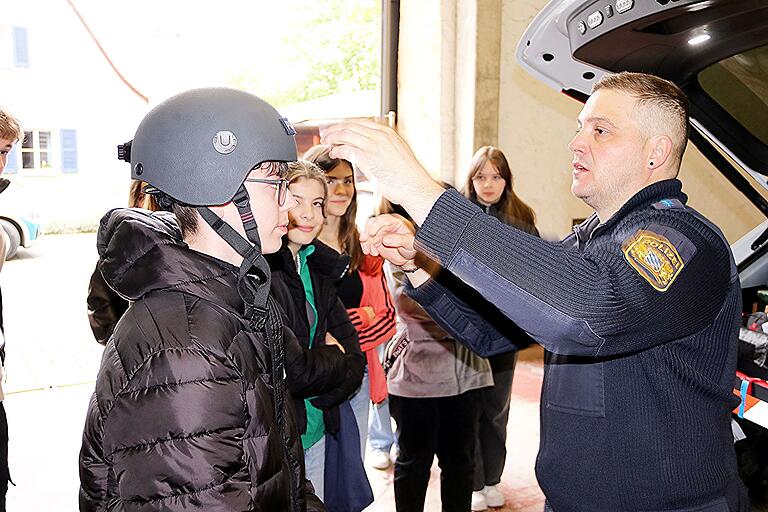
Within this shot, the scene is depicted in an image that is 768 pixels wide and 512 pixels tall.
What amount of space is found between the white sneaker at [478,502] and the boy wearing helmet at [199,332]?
7.51 feet

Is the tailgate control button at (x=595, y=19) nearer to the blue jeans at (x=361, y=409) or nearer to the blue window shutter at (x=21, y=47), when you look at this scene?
the blue jeans at (x=361, y=409)

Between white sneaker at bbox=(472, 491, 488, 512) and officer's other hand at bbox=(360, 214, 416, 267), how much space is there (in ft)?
7.87

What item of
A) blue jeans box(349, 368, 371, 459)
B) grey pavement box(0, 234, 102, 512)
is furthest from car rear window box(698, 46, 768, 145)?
grey pavement box(0, 234, 102, 512)

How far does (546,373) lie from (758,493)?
2605 mm

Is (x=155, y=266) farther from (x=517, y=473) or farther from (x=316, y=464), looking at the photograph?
(x=517, y=473)

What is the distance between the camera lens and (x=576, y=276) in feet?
4.31

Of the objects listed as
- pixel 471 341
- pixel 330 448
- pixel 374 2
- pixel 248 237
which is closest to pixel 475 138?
pixel 374 2

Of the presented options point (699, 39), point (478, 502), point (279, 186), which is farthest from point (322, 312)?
point (478, 502)

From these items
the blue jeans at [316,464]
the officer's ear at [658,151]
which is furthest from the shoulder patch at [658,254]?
the blue jeans at [316,464]

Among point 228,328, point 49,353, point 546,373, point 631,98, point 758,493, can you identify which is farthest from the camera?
point 49,353

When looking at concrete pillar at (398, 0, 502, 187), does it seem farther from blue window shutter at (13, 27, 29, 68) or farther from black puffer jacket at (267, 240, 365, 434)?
black puffer jacket at (267, 240, 365, 434)

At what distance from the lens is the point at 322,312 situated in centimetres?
286

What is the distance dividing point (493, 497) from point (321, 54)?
12.4ft

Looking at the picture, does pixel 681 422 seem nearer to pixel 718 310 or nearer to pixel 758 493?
pixel 718 310
